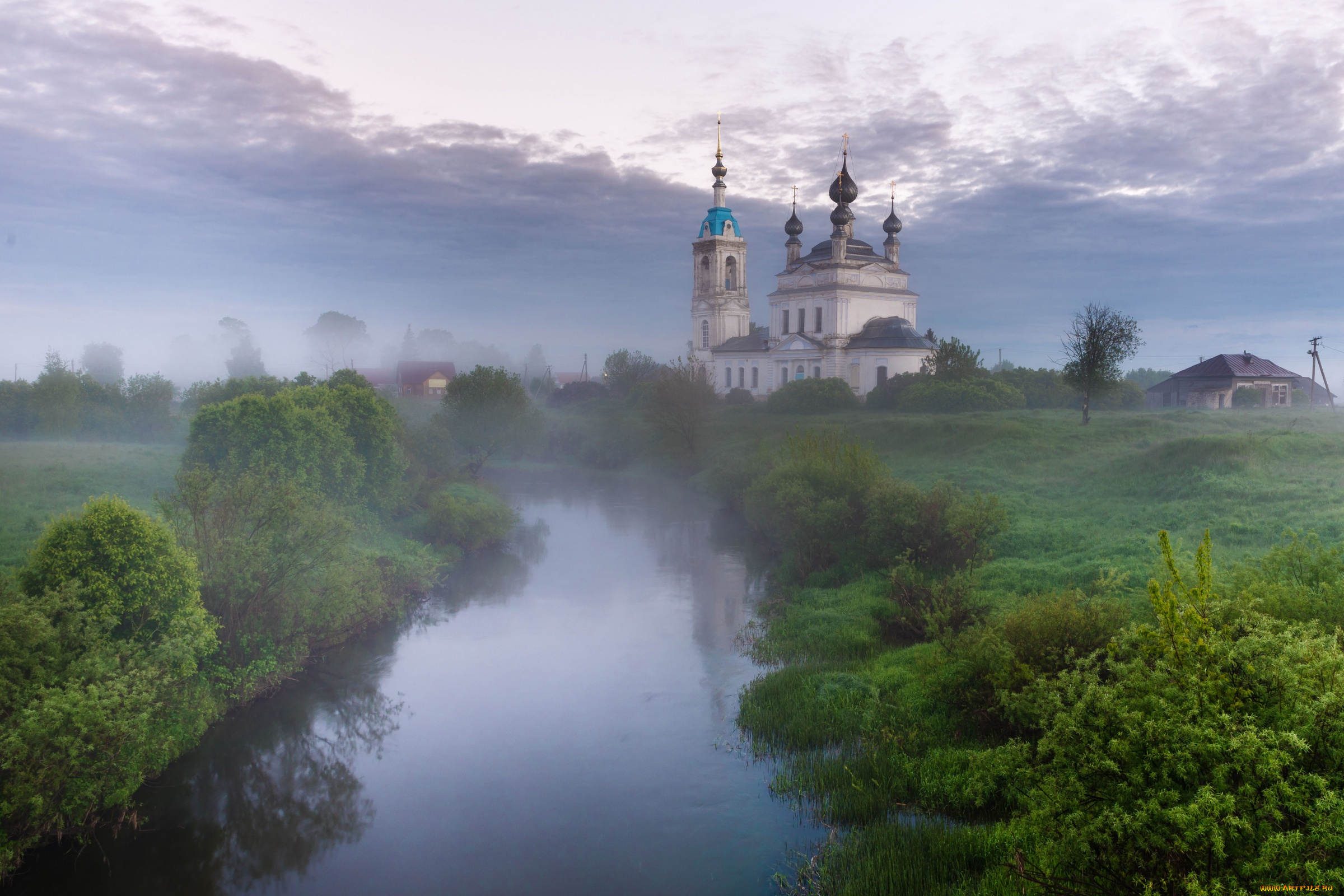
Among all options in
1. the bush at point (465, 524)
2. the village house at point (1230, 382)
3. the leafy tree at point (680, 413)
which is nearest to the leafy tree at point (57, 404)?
the bush at point (465, 524)

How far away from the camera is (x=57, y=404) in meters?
41.5

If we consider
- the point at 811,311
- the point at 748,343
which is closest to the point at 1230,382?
the point at 811,311

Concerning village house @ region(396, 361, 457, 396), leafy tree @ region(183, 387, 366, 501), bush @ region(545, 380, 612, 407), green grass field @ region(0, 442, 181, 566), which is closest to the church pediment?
bush @ region(545, 380, 612, 407)

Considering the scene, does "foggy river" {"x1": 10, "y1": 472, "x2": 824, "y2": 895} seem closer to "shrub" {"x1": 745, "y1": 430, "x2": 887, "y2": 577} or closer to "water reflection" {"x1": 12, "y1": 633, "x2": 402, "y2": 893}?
"water reflection" {"x1": 12, "y1": 633, "x2": 402, "y2": 893}

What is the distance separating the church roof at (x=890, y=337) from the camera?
56.0 meters

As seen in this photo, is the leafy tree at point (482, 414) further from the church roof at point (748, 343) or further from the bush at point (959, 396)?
the church roof at point (748, 343)

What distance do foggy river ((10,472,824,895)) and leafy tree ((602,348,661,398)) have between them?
49.8 meters

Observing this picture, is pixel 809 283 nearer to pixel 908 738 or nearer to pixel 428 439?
pixel 428 439

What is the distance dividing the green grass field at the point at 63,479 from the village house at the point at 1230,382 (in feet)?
158

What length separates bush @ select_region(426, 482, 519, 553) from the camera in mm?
28500

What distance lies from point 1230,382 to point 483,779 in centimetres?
4438

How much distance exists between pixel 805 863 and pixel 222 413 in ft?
76.4

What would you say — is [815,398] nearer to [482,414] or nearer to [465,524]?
[482,414]

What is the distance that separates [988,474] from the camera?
29.2m
